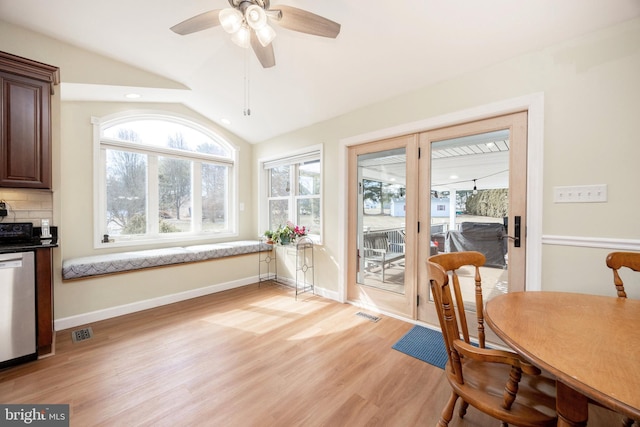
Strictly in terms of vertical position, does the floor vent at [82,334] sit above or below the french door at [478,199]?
below

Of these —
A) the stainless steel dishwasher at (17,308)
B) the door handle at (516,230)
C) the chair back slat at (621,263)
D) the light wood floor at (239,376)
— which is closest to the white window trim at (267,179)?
the light wood floor at (239,376)

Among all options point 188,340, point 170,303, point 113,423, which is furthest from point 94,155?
point 113,423

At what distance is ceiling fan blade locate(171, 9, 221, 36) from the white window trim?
6.37 ft

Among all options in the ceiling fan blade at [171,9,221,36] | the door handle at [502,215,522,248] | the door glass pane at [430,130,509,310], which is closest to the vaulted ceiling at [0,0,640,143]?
the ceiling fan blade at [171,9,221,36]

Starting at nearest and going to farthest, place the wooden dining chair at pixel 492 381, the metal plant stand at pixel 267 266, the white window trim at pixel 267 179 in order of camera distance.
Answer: the wooden dining chair at pixel 492 381 → the white window trim at pixel 267 179 → the metal plant stand at pixel 267 266

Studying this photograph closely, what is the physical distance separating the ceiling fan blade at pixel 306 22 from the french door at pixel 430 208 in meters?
1.39

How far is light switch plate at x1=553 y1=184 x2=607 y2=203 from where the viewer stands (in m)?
1.80

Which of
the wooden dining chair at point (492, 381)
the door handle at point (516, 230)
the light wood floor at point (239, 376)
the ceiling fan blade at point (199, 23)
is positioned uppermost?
the ceiling fan blade at point (199, 23)

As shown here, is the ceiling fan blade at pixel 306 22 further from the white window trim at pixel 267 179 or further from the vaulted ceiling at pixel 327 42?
the white window trim at pixel 267 179

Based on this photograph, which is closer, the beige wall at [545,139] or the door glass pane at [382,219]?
the beige wall at [545,139]

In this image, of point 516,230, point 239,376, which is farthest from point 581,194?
point 239,376

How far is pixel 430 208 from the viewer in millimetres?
2625

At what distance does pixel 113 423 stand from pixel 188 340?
3.06ft

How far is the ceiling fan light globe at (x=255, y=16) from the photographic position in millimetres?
1566
